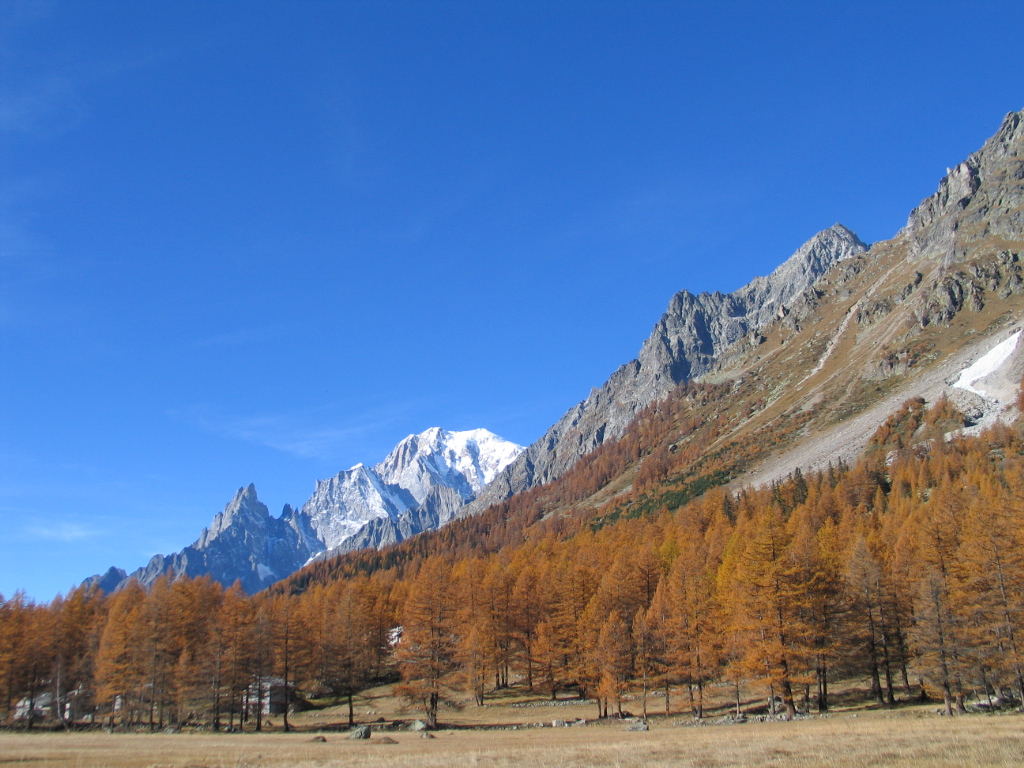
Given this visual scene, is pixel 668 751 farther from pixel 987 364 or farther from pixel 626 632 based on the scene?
pixel 987 364

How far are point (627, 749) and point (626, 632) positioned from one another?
80.8ft

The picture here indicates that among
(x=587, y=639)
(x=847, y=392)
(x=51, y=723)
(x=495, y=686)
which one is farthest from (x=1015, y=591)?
(x=847, y=392)

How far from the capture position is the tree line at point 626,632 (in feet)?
128

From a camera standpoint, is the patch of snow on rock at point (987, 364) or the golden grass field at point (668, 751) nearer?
the golden grass field at point (668, 751)

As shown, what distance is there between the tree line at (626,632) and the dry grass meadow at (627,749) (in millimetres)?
5211

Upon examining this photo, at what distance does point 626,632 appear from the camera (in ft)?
164

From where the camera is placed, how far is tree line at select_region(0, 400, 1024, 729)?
3891 centimetres

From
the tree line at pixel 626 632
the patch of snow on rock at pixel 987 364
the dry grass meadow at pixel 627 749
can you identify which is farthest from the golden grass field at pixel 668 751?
the patch of snow on rock at pixel 987 364

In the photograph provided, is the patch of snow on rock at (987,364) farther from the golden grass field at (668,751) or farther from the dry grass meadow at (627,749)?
the golden grass field at (668,751)

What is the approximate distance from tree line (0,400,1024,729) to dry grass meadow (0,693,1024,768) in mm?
5211

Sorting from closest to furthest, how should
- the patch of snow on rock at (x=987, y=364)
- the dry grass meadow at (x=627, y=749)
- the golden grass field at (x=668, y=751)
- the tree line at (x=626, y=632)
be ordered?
the golden grass field at (x=668, y=751)
the dry grass meadow at (x=627, y=749)
the tree line at (x=626, y=632)
the patch of snow on rock at (x=987, y=364)

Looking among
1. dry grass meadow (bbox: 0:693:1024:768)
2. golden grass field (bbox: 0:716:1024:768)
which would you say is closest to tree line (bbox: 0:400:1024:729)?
dry grass meadow (bbox: 0:693:1024:768)

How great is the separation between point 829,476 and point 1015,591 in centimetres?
9108

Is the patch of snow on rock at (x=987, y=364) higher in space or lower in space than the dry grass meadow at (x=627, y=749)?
higher
